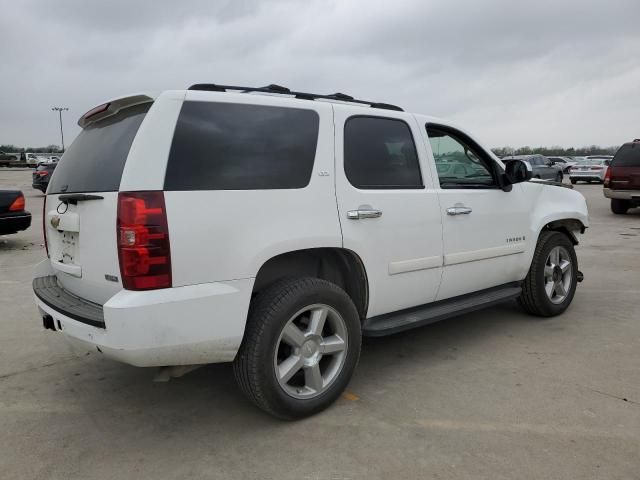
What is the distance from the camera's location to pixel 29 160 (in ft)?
191

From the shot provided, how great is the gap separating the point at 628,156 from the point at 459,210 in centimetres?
1207

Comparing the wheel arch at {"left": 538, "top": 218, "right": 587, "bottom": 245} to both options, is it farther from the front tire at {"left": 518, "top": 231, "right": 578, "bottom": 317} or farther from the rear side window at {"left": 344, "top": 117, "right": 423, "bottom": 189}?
the rear side window at {"left": 344, "top": 117, "right": 423, "bottom": 189}

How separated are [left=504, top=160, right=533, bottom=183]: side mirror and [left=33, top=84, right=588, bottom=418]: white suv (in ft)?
1.30

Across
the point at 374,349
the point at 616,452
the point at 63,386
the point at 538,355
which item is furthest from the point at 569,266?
the point at 63,386

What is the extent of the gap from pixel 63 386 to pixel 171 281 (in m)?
1.74

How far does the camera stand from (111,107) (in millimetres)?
3086

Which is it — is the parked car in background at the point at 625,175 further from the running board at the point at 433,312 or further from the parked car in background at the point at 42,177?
the parked car in background at the point at 42,177

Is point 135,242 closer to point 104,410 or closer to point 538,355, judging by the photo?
point 104,410

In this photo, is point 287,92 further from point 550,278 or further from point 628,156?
point 628,156

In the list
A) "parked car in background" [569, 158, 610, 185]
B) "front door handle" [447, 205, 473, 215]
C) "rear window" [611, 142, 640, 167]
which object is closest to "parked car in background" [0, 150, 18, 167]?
"parked car in background" [569, 158, 610, 185]

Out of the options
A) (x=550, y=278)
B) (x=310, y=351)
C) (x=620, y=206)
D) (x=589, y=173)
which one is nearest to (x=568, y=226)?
(x=550, y=278)

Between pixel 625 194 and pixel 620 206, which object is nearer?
pixel 625 194

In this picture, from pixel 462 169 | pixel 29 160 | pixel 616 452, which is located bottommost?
pixel 616 452

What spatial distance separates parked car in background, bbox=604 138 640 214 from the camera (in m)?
13.2
